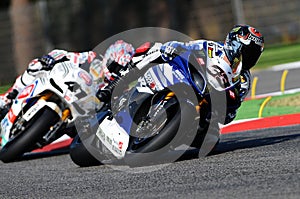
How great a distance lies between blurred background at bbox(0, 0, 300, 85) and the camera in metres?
25.9

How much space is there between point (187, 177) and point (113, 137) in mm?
1572

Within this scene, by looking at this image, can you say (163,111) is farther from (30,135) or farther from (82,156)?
(30,135)

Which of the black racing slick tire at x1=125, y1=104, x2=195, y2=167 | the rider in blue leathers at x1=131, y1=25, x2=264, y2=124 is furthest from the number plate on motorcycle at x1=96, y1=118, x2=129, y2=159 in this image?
the rider in blue leathers at x1=131, y1=25, x2=264, y2=124

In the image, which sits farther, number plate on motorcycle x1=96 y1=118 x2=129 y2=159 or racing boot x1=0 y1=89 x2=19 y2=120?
racing boot x1=0 y1=89 x2=19 y2=120

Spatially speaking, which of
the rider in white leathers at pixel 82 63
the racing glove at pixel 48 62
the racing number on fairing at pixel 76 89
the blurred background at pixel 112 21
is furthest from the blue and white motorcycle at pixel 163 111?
the blurred background at pixel 112 21

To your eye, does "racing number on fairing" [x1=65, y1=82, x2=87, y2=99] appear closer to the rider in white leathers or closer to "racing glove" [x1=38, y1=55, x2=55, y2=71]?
the rider in white leathers

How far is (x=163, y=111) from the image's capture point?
859 centimetres

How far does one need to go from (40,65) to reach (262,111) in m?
4.19

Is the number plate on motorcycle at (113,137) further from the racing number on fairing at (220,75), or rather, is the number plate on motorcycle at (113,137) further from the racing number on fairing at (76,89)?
the racing number on fairing at (76,89)

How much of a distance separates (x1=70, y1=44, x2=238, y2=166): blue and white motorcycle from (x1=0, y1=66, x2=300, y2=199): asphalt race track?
0.64 feet

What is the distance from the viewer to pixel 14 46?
91.7 ft

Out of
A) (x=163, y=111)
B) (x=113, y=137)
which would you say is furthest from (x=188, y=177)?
(x=113, y=137)

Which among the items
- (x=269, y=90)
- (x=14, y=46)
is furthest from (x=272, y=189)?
(x=14, y=46)

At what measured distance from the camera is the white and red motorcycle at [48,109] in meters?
10.6
